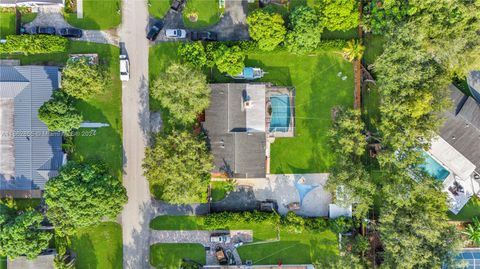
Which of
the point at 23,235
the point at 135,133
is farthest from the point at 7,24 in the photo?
the point at 23,235

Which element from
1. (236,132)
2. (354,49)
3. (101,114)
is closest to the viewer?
(236,132)

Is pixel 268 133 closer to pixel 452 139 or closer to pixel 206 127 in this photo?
pixel 206 127

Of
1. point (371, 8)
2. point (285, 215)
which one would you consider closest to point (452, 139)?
point (371, 8)

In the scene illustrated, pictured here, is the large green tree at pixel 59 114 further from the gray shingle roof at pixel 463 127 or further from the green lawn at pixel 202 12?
the gray shingle roof at pixel 463 127

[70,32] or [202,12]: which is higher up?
[202,12]

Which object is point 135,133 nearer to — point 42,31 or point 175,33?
point 175,33

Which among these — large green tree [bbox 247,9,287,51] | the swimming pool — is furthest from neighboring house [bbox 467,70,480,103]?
large green tree [bbox 247,9,287,51]

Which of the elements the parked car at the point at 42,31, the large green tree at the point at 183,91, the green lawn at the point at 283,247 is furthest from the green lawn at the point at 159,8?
the green lawn at the point at 283,247

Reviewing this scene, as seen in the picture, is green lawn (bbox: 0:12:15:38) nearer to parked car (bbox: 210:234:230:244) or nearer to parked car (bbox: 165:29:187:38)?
parked car (bbox: 165:29:187:38)
